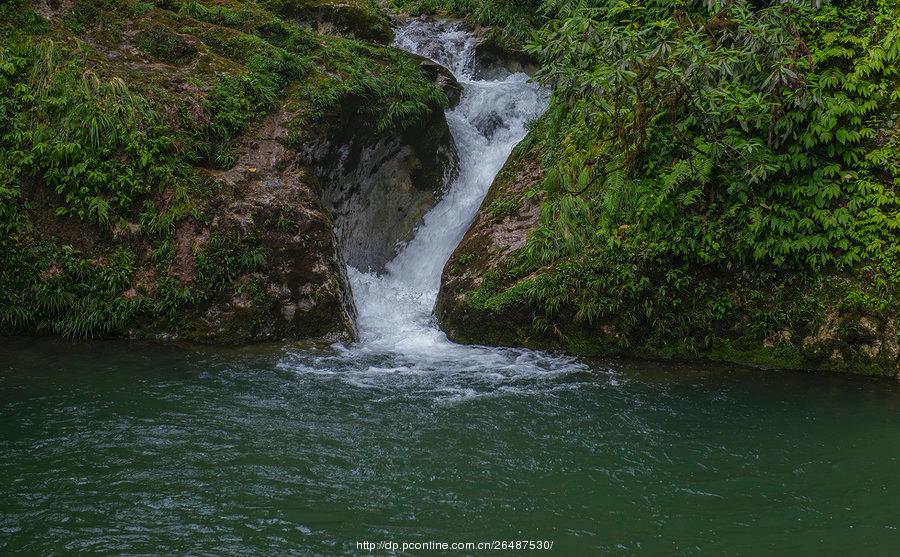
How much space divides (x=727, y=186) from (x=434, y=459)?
5.27 meters

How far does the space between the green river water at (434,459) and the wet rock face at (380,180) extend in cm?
434

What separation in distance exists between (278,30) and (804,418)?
11.3m

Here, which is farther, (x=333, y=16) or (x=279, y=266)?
(x=333, y=16)

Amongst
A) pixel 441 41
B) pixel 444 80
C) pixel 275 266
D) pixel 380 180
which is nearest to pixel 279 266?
pixel 275 266

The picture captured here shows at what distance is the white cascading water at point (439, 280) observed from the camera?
27.2ft

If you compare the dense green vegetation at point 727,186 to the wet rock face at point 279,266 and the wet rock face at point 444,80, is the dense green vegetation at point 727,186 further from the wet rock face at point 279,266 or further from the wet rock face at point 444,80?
the wet rock face at point 444,80

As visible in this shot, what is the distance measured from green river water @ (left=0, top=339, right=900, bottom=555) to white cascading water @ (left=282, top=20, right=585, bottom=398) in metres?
0.18

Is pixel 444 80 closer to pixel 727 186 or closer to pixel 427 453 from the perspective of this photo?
pixel 727 186

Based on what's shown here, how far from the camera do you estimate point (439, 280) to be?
38.6 ft

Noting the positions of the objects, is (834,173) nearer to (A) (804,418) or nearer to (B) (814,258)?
(B) (814,258)

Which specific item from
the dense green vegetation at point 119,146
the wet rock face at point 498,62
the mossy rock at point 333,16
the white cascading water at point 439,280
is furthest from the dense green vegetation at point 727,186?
the mossy rock at point 333,16

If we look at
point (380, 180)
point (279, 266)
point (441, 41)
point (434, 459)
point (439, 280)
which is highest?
point (441, 41)

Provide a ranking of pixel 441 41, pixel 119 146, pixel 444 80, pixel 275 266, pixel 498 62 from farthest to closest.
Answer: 1. pixel 441 41
2. pixel 498 62
3. pixel 444 80
4. pixel 119 146
5. pixel 275 266

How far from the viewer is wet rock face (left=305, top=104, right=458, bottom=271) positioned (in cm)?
1195
